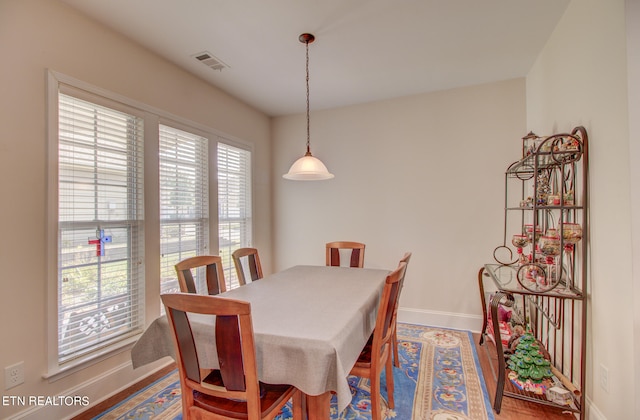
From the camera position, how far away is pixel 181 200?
9.23 ft

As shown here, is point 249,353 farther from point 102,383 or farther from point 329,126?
point 329,126

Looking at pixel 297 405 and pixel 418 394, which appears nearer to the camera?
pixel 297 405

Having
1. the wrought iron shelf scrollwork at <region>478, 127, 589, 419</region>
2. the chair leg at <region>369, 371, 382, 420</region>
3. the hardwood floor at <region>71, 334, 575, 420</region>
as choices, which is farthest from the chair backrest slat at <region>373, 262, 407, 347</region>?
the hardwood floor at <region>71, 334, 575, 420</region>

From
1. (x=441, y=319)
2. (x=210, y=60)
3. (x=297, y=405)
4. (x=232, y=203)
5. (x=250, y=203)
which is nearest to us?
(x=297, y=405)

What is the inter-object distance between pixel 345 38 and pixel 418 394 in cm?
278

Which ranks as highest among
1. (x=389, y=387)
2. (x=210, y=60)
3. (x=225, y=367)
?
(x=210, y=60)

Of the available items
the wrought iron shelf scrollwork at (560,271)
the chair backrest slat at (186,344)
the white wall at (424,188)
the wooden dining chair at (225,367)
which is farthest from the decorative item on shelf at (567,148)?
the chair backrest slat at (186,344)

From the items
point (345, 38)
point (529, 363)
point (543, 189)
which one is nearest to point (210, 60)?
point (345, 38)

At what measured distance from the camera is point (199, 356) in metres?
1.41

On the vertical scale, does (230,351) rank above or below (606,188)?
below

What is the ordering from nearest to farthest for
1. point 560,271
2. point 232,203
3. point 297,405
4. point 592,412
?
point 297,405
point 592,412
point 560,271
point 232,203

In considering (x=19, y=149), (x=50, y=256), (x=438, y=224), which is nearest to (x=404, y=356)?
(x=438, y=224)

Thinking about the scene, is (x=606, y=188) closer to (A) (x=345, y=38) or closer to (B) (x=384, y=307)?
(B) (x=384, y=307)

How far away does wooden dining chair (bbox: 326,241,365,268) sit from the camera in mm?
3039
